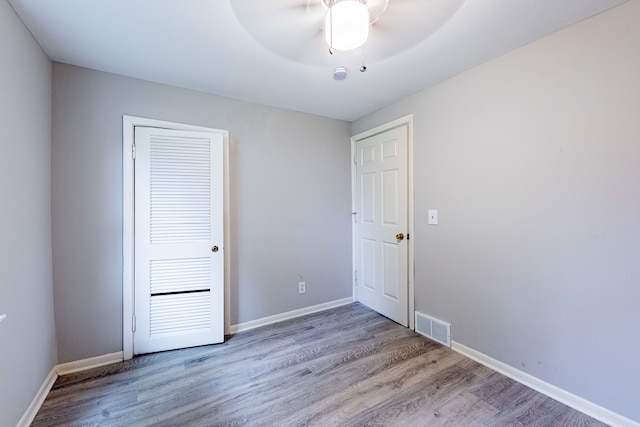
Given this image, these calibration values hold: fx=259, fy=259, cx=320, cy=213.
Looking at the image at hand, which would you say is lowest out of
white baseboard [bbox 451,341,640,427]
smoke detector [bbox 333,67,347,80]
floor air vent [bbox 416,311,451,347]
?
white baseboard [bbox 451,341,640,427]

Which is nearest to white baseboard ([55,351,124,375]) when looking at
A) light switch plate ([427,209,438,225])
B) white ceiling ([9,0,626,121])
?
white ceiling ([9,0,626,121])

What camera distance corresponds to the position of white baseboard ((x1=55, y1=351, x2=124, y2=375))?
6.29 ft

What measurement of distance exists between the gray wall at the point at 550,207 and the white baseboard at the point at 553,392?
0.14 feet

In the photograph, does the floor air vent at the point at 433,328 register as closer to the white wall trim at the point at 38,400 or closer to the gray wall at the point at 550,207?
the gray wall at the point at 550,207

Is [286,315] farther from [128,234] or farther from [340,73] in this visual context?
[340,73]

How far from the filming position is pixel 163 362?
2.07 metres

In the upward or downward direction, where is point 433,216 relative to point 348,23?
downward

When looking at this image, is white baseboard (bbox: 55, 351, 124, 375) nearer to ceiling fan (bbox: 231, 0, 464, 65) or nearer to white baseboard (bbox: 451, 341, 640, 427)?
ceiling fan (bbox: 231, 0, 464, 65)

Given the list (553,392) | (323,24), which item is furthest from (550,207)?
(323,24)

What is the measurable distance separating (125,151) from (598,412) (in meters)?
3.59

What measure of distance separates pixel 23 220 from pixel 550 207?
320 cm

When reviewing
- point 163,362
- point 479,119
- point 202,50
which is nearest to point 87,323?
point 163,362

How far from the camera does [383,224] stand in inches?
113

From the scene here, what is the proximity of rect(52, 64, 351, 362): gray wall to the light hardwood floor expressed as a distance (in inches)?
17.1
